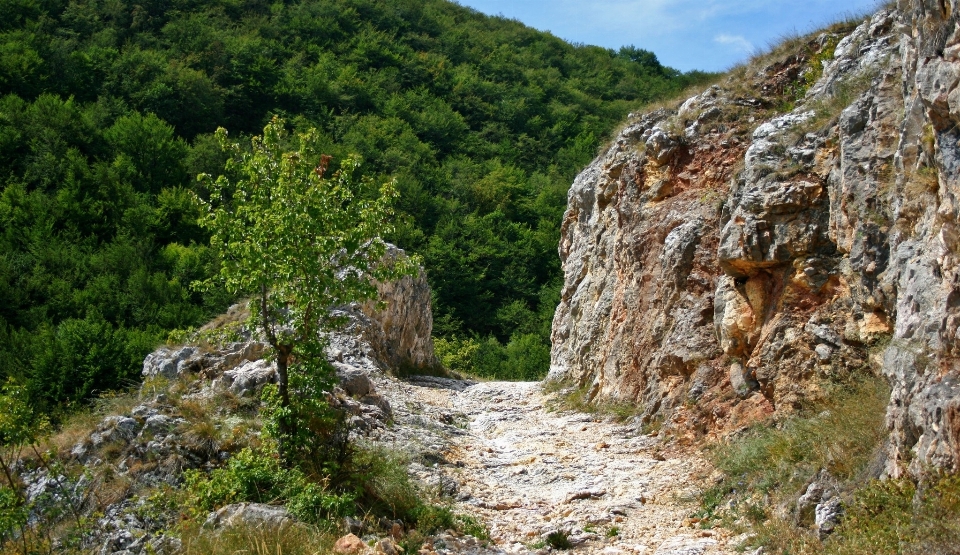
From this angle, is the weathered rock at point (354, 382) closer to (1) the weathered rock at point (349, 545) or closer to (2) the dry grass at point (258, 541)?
(2) the dry grass at point (258, 541)

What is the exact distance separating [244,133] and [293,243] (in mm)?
37713

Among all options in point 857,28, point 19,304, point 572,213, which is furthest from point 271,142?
point 19,304

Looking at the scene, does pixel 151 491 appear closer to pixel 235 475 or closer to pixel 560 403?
pixel 235 475

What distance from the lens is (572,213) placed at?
65.4 feet

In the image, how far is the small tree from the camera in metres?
7.38

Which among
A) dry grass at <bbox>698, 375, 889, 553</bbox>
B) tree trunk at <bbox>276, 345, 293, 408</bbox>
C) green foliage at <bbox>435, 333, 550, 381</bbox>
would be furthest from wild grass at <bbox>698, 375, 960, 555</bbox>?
green foliage at <bbox>435, 333, 550, 381</bbox>

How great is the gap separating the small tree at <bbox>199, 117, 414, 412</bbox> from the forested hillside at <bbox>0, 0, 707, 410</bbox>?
10297 millimetres

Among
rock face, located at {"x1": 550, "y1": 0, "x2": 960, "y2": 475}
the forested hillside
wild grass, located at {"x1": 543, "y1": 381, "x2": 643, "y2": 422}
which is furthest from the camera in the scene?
the forested hillside

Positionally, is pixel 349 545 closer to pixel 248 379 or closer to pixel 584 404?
pixel 248 379

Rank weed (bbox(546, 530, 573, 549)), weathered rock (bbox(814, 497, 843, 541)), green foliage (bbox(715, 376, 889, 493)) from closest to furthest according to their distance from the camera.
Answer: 1. weathered rock (bbox(814, 497, 843, 541))
2. green foliage (bbox(715, 376, 889, 493))
3. weed (bbox(546, 530, 573, 549))

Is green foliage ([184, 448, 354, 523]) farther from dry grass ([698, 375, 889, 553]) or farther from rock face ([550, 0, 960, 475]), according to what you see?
rock face ([550, 0, 960, 475])

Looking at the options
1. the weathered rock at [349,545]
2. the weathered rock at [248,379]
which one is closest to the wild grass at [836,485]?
the weathered rock at [349,545]

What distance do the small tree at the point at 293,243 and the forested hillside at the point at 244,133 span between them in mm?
10297

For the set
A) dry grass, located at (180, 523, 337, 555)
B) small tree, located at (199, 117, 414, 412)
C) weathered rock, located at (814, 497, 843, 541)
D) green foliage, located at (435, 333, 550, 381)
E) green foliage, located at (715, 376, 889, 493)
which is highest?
small tree, located at (199, 117, 414, 412)
